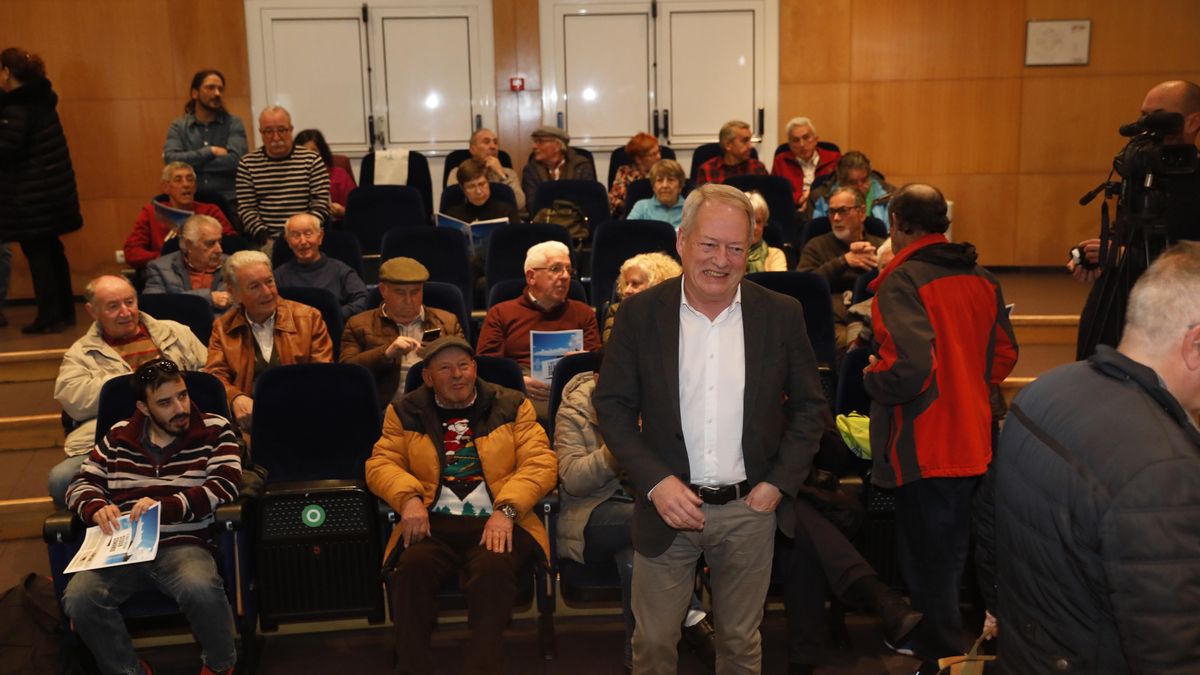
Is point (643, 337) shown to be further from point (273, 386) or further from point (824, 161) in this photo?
point (824, 161)

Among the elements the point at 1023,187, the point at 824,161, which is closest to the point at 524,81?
the point at 824,161

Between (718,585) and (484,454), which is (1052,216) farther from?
(718,585)

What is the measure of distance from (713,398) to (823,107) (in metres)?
6.24

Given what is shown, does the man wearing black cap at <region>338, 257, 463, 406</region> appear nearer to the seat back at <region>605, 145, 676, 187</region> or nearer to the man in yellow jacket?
the man in yellow jacket

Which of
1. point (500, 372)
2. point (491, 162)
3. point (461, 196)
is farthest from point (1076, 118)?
point (500, 372)

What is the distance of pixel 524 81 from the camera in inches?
320

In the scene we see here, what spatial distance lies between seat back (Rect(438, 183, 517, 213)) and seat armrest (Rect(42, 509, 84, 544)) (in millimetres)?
3301

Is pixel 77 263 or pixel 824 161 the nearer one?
pixel 824 161

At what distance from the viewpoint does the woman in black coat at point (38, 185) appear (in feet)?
19.7

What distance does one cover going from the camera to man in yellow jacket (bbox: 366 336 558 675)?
10.2 feet

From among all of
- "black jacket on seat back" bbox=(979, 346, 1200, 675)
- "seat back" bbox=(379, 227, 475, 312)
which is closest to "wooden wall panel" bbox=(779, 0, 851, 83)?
"seat back" bbox=(379, 227, 475, 312)

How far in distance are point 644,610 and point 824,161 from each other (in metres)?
4.88

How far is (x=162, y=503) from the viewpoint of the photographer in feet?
10.6

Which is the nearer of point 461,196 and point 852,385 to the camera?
point 852,385
